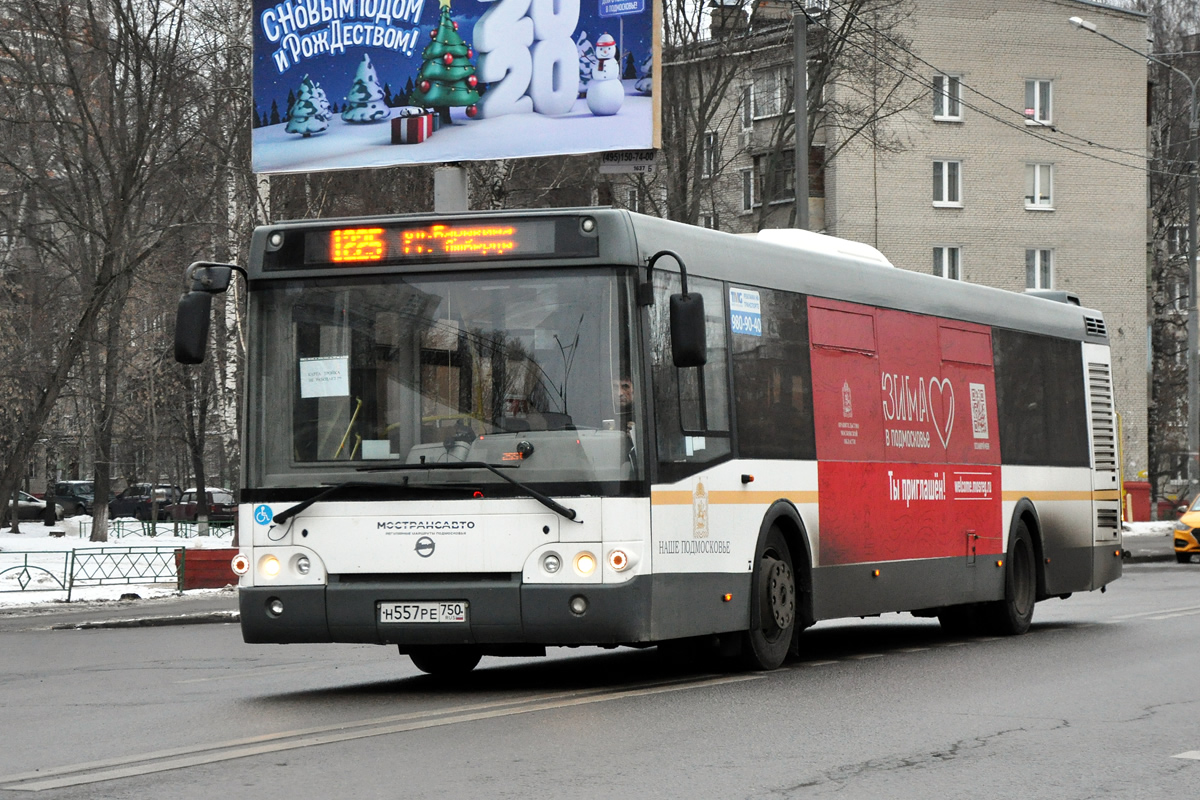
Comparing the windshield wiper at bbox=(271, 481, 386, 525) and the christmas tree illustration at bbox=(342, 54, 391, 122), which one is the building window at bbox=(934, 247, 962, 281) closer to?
the christmas tree illustration at bbox=(342, 54, 391, 122)

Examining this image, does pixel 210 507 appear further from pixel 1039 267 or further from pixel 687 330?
pixel 687 330

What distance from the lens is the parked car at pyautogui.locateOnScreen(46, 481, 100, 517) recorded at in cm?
7100

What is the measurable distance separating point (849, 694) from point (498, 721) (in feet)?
7.82

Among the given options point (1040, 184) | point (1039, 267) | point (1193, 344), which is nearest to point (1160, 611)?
point (1193, 344)

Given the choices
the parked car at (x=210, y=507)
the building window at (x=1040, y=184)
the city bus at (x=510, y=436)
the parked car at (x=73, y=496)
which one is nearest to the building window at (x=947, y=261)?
the building window at (x=1040, y=184)

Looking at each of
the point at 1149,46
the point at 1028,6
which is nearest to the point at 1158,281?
the point at 1149,46

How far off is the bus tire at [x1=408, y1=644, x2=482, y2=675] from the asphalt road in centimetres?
12

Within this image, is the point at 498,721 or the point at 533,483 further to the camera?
the point at 533,483

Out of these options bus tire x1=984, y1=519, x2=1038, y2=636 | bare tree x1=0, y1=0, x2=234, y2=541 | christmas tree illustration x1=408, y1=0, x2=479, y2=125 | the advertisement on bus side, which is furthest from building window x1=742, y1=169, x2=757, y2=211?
the advertisement on bus side

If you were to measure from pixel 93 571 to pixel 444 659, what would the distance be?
20.1 meters

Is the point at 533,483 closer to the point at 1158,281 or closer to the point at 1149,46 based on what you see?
the point at 1149,46

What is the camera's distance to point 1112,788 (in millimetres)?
7477

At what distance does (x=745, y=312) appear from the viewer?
12422 mm

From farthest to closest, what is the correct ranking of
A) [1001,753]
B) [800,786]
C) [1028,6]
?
[1028,6] < [1001,753] < [800,786]
